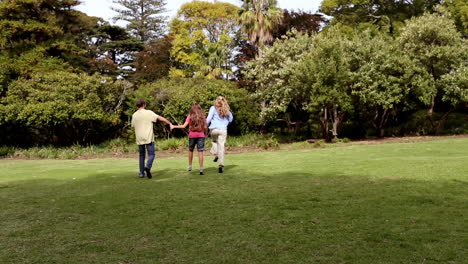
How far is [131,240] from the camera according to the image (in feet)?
14.5

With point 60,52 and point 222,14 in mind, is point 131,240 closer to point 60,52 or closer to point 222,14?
point 60,52

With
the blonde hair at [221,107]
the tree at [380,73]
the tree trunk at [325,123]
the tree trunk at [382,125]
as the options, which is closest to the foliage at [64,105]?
the tree trunk at [325,123]

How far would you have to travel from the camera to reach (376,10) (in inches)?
1444

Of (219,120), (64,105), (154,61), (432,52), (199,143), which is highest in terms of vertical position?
(154,61)

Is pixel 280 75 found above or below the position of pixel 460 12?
below

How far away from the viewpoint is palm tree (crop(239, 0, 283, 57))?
28.8m

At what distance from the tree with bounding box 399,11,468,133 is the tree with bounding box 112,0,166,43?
35390 mm

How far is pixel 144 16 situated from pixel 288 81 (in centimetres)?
3410

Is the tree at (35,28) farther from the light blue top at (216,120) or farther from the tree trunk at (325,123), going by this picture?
the light blue top at (216,120)

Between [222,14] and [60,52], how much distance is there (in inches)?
768

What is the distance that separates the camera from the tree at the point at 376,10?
34156 millimetres

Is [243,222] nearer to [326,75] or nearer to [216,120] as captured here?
[216,120]

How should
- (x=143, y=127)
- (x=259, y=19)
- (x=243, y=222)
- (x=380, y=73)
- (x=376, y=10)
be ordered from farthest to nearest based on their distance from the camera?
(x=376, y=10), (x=259, y=19), (x=380, y=73), (x=143, y=127), (x=243, y=222)

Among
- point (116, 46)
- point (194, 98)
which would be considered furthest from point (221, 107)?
point (116, 46)
